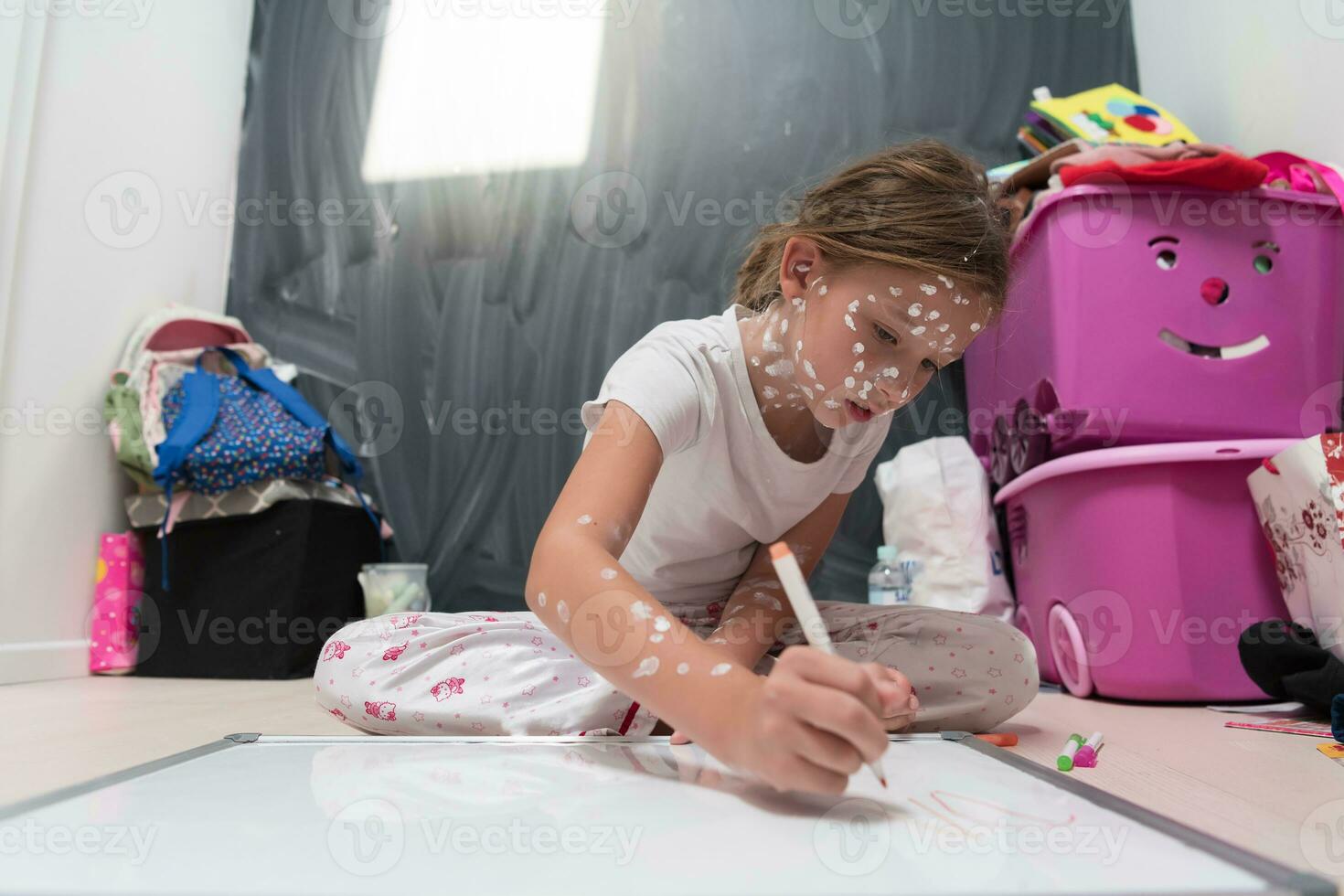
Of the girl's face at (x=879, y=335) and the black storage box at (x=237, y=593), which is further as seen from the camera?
the black storage box at (x=237, y=593)

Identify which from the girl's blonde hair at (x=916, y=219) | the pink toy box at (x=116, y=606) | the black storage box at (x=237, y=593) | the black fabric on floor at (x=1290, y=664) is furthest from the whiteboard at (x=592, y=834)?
the pink toy box at (x=116, y=606)

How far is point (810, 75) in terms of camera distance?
2.10 meters

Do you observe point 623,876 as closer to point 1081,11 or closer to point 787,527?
point 787,527

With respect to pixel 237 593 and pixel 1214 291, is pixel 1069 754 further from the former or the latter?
pixel 237 593


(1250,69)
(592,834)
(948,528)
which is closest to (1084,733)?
(948,528)

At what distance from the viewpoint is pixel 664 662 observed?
602mm

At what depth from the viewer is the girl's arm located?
0.50 metres

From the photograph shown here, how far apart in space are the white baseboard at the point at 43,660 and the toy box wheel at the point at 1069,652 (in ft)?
5.81

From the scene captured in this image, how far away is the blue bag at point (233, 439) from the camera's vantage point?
1.81 m

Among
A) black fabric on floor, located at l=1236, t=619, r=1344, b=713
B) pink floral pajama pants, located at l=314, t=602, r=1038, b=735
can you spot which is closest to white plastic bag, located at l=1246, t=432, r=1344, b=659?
black fabric on floor, located at l=1236, t=619, r=1344, b=713

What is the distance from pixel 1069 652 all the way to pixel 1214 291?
60 centimetres

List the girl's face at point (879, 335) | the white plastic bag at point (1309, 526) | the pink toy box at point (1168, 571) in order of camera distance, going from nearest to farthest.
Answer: the girl's face at point (879, 335)
the white plastic bag at point (1309, 526)
the pink toy box at point (1168, 571)

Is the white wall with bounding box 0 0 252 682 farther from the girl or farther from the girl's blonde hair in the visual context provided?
the girl's blonde hair

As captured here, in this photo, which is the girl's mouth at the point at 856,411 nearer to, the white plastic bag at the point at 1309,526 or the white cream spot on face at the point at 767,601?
the white cream spot on face at the point at 767,601
